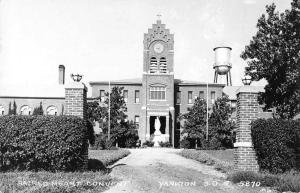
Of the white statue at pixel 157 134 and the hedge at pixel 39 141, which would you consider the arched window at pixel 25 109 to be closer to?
the white statue at pixel 157 134

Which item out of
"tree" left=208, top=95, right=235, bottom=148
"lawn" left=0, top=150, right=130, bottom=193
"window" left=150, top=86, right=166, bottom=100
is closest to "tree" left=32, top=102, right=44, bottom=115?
"window" left=150, top=86, right=166, bottom=100

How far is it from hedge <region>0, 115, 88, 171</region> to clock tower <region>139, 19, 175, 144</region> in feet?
121

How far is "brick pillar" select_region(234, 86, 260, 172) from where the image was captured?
12.8 metres

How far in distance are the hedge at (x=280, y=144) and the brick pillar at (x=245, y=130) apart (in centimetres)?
79

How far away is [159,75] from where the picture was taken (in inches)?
1929

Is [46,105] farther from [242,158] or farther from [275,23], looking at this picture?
[242,158]

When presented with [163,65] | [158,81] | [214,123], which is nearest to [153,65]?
[163,65]

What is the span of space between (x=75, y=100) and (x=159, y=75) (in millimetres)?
36768

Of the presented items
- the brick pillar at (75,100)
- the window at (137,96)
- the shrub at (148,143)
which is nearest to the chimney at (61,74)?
the window at (137,96)

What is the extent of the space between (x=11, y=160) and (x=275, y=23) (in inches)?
662

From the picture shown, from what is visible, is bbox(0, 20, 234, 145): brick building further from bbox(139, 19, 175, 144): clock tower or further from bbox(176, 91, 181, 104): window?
bbox(176, 91, 181, 104): window

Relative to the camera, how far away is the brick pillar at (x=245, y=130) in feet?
42.0

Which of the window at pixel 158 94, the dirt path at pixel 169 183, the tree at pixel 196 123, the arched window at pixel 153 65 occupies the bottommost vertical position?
the dirt path at pixel 169 183

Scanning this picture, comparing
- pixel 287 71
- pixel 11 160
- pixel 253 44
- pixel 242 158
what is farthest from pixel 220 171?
pixel 253 44
